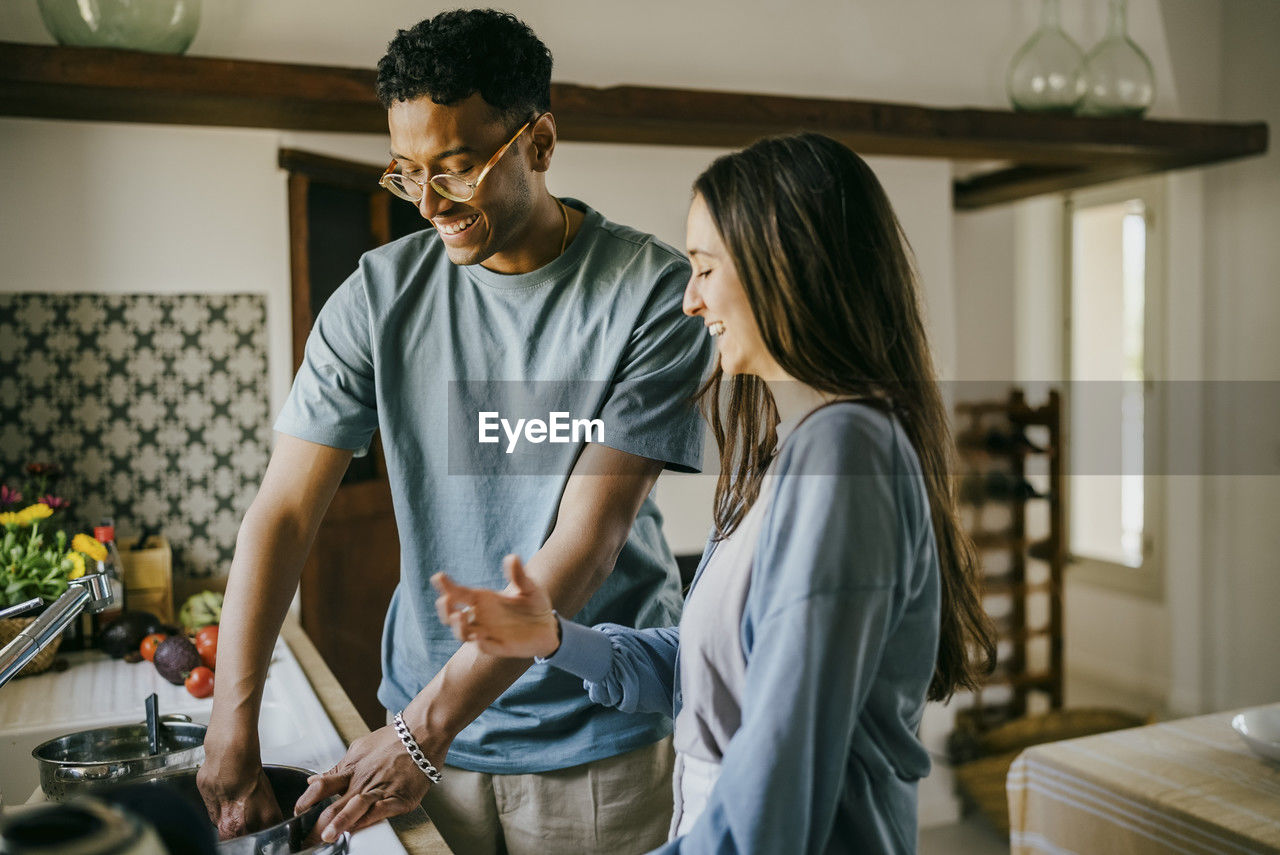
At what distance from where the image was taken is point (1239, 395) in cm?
379

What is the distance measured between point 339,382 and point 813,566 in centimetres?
79

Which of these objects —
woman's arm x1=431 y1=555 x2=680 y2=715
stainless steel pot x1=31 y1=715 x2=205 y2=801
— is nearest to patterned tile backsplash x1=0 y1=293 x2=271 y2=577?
stainless steel pot x1=31 y1=715 x2=205 y2=801

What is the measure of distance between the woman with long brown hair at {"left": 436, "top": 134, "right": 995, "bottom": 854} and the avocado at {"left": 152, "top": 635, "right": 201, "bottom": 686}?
1.13 m

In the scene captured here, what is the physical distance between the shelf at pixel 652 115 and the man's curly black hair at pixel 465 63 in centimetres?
115

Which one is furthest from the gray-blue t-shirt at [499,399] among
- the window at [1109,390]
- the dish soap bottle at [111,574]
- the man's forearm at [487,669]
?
the window at [1109,390]

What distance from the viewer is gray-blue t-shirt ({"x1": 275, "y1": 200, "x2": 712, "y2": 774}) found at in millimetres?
1354

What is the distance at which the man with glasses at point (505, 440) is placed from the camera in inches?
50.0

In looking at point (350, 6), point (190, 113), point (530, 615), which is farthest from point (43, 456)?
point (530, 615)

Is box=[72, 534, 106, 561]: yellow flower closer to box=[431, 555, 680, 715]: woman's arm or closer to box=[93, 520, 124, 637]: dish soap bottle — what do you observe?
box=[93, 520, 124, 637]: dish soap bottle

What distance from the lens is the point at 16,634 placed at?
1924 millimetres

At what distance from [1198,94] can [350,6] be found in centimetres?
283

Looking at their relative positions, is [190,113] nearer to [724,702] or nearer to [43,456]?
[43,456]

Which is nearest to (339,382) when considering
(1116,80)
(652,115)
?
(652,115)

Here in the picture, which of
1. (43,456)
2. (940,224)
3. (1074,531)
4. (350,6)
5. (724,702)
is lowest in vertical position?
(1074,531)
